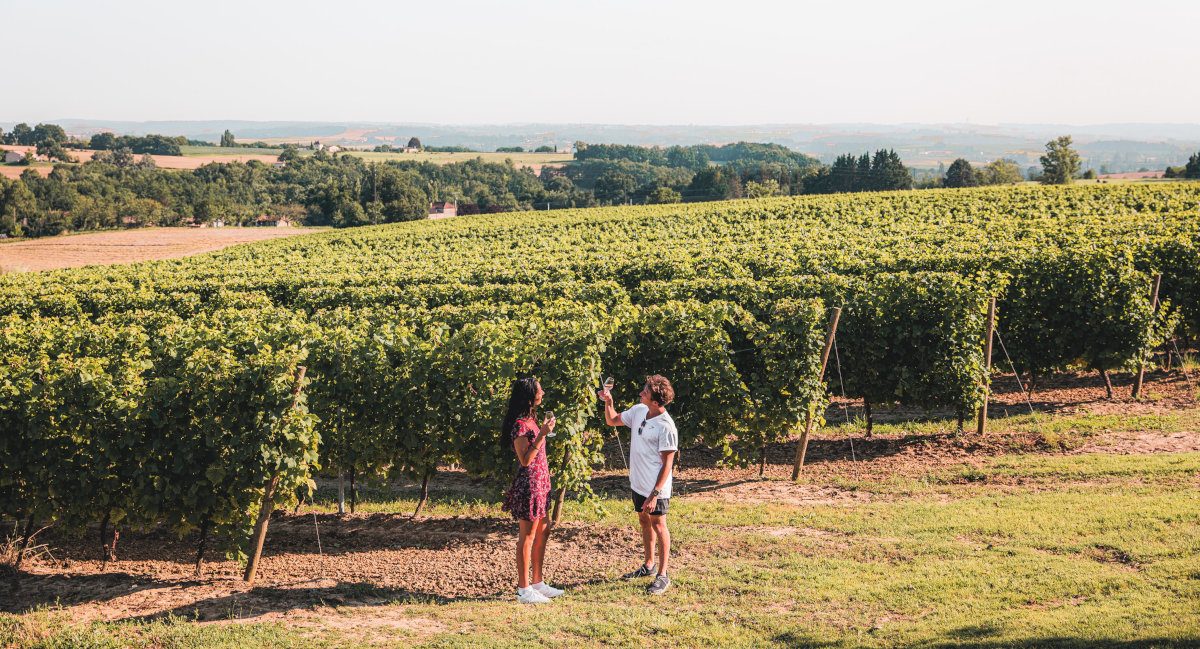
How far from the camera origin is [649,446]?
7.25 meters

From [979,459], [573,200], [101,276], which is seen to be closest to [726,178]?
Result: [573,200]

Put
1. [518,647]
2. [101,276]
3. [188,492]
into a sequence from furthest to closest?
[101,276] → [188,492] → [518,647]

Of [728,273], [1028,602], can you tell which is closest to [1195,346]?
[728,273]

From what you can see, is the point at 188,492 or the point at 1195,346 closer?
the point at 188,492

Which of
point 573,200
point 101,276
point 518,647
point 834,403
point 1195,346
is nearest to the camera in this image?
point 518,647

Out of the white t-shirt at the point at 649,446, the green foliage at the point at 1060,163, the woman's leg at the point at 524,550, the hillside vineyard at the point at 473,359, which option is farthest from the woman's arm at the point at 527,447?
the green foliage at the point at 1060,163

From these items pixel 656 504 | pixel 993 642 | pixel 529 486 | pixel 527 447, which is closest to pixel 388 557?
pixel 529 486

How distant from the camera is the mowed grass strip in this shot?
6219 millimetres

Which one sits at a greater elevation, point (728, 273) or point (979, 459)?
point (728, 273)

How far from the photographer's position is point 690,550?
852 cm

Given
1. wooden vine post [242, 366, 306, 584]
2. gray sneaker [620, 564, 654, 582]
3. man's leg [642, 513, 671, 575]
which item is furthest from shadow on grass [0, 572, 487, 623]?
man's leg [642, 513, 671, 575]

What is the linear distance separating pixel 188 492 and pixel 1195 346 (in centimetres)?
2160

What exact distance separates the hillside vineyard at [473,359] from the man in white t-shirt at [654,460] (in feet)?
5.46

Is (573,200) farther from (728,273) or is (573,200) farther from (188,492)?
(188,492)
